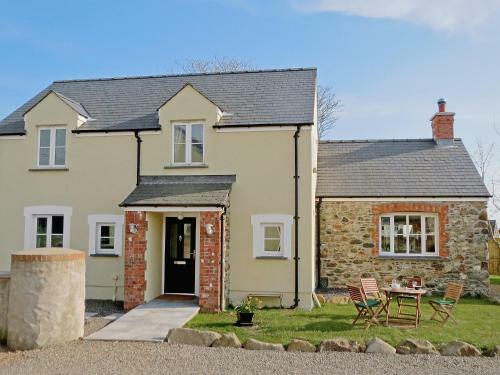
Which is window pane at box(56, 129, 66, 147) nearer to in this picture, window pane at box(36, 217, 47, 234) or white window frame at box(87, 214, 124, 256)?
window pane at box(36, 217, 47, 234)

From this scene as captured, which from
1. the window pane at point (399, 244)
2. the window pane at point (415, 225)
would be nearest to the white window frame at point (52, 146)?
the window pane at point (399, 244)

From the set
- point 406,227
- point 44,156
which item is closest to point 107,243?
point 44,156

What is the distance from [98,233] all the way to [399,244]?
34.0 ft

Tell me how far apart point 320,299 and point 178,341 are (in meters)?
5.67

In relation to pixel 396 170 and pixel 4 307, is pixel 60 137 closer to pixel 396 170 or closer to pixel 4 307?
pixel 4 307

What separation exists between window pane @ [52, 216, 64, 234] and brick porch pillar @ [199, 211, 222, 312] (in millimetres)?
5450

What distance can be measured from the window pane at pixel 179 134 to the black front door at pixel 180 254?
8.23ft

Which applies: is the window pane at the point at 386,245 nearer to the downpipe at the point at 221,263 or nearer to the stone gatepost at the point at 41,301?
the downpipe at the point at 221,263

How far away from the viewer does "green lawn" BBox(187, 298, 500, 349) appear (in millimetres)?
9688

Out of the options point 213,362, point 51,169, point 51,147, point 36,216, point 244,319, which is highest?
point 51,147

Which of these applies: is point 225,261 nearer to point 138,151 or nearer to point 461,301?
point 138,151

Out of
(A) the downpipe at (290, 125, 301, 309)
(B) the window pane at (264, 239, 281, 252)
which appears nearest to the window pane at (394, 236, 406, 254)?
(A) the downpipe at (290, 125, 301, 309)

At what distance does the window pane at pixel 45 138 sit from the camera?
1514cm

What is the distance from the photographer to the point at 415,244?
52.8ft
